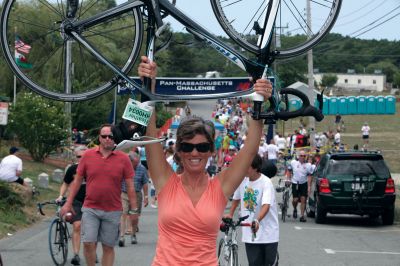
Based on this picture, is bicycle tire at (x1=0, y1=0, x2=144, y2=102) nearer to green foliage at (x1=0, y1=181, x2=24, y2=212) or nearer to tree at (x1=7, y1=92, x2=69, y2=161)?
green foliage at (x1=0, y1=181, x2=24, y2=212)

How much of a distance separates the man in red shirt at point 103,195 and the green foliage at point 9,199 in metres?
9.74

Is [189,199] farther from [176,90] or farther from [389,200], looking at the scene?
[389,200]

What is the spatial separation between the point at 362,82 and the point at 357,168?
543 feet

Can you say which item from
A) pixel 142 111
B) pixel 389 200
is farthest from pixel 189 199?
pixel 389 200

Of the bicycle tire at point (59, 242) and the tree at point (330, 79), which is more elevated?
the tree at point (330, 79)

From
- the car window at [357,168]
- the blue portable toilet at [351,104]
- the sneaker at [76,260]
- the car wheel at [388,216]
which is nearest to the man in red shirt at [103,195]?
the sneaker at [76,260]

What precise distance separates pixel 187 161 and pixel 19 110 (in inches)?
1179

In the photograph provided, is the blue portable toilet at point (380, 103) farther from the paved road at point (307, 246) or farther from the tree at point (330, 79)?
the paved road at point (307, 246)

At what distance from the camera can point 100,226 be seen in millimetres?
11375

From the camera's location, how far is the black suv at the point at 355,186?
69.5 feet

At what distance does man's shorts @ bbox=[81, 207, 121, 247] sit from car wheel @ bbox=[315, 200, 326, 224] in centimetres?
1101

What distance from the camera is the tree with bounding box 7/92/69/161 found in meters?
34.5

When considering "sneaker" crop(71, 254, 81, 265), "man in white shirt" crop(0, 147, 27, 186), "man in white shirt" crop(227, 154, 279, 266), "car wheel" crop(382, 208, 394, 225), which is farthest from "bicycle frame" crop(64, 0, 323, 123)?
"car wheel" crop(382, 208, 394, 225)

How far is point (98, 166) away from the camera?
1154 cm
